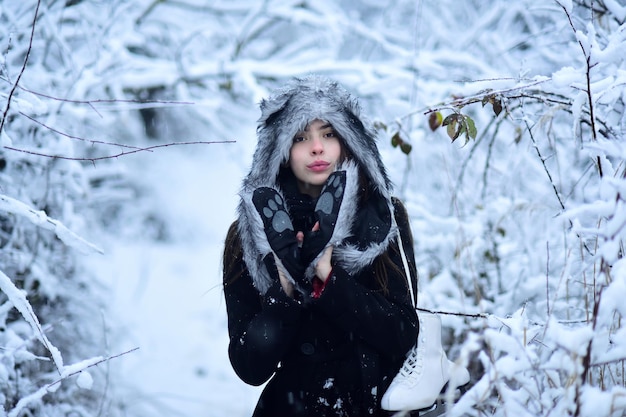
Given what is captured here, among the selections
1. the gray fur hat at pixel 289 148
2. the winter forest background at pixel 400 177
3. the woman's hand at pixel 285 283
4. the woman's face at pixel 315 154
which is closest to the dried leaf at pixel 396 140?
the winter forest background at pixel 400 177

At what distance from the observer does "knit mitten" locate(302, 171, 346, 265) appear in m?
1.72

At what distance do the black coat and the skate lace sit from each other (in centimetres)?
Result: 3

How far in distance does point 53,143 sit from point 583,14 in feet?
10.2

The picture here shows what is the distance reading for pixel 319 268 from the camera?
175cm

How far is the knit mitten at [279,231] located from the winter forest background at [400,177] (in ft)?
1.19

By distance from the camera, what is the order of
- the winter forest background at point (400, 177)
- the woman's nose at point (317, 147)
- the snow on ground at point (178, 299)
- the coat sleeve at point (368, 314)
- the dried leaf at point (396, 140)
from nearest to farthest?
the winter forest background at point (400, 177) → the coat sleeve at point (368, 314) → the woman's nose at point (317, 147) → the dried leaf at point (396, 140) → the snow on ground at point (178, 299)

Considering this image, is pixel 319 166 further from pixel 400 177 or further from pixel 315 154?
pixel 400 177

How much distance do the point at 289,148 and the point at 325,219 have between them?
1.36ft

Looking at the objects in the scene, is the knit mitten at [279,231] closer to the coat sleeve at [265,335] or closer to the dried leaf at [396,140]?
the coat sleeve at [265,335]

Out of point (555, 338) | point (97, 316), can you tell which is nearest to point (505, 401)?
point (555, 338)

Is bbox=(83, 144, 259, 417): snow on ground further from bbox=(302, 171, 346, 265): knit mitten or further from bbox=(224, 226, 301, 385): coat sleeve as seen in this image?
bbox=(302, 171, 346, 265): knit mitten

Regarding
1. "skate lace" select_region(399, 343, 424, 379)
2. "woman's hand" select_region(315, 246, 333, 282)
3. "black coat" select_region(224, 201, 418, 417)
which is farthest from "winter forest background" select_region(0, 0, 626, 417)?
"woman's hand" select_region(315, 246, 333, 282)

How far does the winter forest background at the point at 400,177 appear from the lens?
4.88 ft

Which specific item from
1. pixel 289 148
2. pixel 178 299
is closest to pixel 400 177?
pixel 289 148
